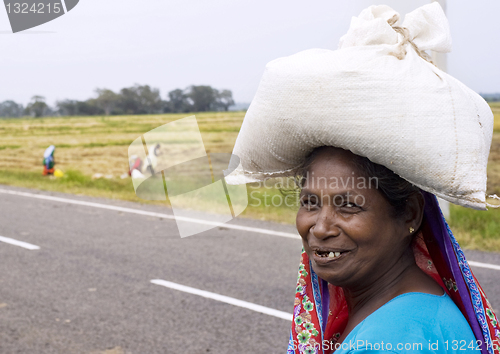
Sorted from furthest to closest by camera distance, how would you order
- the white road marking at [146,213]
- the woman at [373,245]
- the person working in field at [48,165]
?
the person working in field at [48,165]
the white road marking at [146,213]
the woman at [373,245]

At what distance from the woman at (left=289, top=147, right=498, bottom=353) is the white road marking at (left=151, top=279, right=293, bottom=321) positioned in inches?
104

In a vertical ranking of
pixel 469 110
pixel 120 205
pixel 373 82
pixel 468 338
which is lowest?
pixel 120 205

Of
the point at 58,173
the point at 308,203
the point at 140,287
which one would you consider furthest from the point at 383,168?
the point at 58,173

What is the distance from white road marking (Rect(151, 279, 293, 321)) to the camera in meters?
4.30

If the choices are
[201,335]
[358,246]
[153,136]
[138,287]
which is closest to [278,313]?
[201,335]

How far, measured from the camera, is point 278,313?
170 inches

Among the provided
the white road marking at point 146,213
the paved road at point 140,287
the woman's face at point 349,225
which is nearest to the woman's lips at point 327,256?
the woman's face at point 349,225

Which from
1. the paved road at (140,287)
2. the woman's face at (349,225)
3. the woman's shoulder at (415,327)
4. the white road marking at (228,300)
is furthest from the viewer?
the white road marking at (228,300)

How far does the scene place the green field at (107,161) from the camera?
23.7ft

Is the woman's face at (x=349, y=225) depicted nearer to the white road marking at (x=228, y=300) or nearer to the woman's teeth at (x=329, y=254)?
the woman's teeth at (x=329, y=254)

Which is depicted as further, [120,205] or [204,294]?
[120,205]

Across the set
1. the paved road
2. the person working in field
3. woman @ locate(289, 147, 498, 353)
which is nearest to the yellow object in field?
the person working in field

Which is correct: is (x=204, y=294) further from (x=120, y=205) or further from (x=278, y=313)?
(x=120, y=205)

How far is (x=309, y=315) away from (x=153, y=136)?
1400mm
